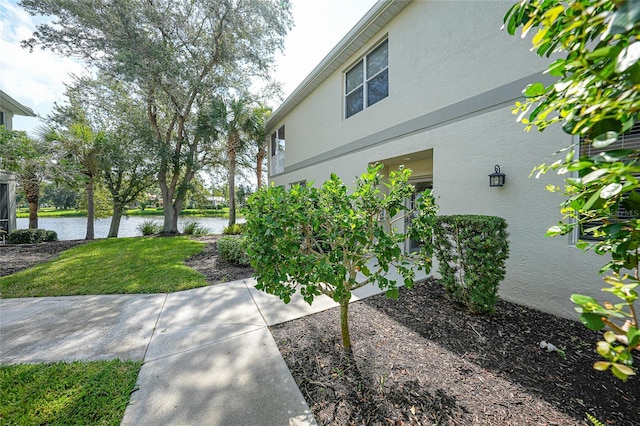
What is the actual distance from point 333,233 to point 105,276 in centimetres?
608

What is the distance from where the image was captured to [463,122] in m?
4.61

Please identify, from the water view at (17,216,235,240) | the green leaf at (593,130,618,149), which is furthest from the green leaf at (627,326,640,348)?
the water view at (17,216,235,240)

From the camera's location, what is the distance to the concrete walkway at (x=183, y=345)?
2.08 metres

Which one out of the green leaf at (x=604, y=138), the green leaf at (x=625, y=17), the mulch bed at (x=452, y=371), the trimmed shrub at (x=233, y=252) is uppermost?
the green leaf at (x=625, y=17)

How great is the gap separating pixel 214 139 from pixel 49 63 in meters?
6.33

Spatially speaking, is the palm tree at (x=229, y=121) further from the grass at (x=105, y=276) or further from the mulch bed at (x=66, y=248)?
the grass at (x=105, y=276)

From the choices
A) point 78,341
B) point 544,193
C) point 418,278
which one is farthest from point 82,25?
point 544,193

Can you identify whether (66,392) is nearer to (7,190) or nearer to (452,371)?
(452,371)

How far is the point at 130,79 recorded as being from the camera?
9.54 meters

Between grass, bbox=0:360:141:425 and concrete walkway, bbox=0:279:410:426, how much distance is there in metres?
0.14

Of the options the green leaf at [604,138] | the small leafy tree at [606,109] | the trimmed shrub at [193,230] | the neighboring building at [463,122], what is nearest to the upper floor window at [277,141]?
the neighboring building at [463,122]

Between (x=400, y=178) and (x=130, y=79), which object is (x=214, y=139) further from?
(x=400, y=178)

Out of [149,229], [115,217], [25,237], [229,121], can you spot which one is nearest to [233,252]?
[229,121]

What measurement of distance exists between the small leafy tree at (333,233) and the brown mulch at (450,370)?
32.8 inches
